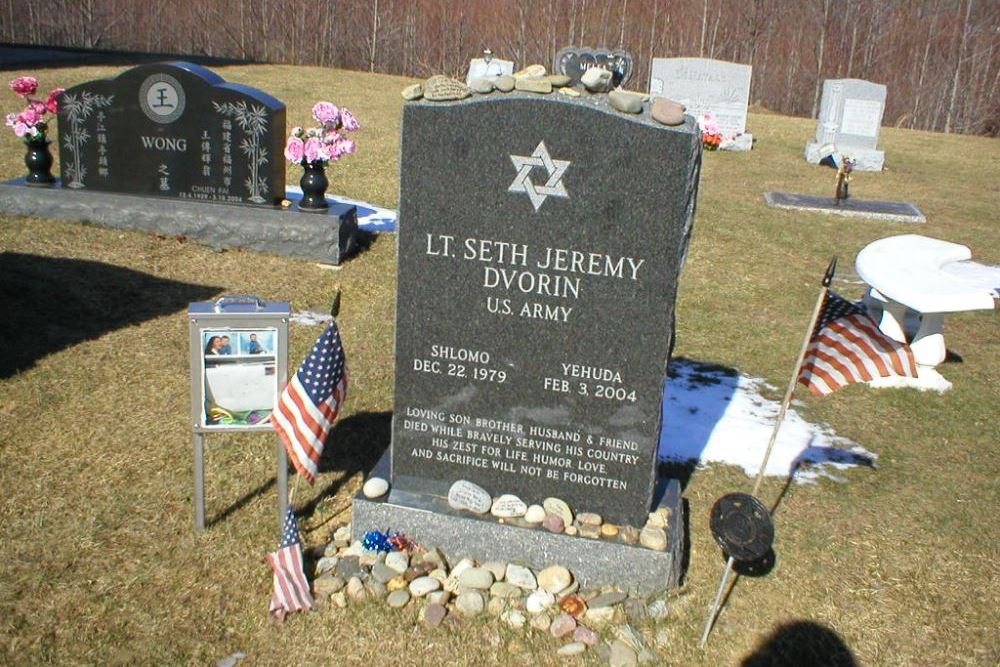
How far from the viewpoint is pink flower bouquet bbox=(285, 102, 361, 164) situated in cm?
928

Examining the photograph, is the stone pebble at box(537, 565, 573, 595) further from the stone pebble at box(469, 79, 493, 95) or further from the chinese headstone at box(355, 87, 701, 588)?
the stone pebble at box(469, 79, 493, 95)

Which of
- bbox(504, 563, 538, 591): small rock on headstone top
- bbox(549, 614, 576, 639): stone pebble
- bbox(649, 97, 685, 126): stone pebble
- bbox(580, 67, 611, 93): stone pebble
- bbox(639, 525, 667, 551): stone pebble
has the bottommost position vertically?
bbox(549, 614, 576, 639): stone pebble

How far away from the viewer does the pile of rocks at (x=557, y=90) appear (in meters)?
4.32

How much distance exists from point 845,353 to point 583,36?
2727 centimetres

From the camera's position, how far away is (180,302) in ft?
27.0

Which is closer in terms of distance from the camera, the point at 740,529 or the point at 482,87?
the point at 740,529

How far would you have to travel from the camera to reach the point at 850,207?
46.9 ft

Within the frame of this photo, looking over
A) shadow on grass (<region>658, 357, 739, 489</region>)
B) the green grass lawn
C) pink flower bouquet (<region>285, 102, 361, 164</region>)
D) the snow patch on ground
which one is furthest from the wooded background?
the snow patch on ground

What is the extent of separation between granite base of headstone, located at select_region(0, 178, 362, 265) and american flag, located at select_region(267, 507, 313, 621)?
5.33 m

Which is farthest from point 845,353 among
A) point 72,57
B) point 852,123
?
point 72,57

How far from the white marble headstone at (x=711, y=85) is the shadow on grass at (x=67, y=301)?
43.5ft

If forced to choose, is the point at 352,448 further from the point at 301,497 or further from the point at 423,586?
the point at 423,586

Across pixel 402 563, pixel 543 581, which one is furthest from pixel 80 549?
pixel 543 581

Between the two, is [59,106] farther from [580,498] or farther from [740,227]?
[740,227]
